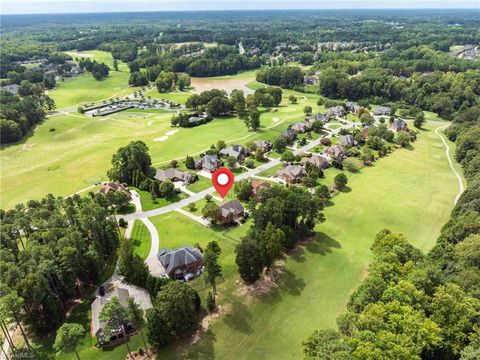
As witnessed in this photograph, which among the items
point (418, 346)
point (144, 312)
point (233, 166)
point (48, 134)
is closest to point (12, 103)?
point (48, 134)

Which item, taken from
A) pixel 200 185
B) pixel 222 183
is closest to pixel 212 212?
pixel 222 183

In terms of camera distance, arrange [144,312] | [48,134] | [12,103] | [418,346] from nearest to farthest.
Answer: [418,346], [144,312], [48,134], [12,103]

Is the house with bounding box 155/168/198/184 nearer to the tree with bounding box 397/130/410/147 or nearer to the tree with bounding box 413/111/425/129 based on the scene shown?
the tree with bounding box 397/130/410/147

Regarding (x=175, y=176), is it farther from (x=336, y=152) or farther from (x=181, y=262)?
(x=336, y=152)

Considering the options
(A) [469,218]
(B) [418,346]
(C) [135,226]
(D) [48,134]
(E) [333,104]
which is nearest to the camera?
(B) [418,346]

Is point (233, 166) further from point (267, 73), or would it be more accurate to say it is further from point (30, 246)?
point (267, 73)

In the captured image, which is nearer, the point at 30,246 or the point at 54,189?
the point at 30,246
